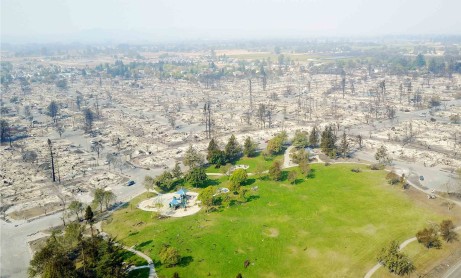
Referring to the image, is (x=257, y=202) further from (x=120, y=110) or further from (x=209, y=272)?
(x=120, y=110)

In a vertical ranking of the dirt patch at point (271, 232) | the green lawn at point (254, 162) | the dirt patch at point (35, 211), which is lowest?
the dirt patch at point (271, 232)

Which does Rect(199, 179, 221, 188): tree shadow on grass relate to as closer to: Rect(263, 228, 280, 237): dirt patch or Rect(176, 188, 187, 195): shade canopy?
Rect(176, 188, 187, 195): shade canopy

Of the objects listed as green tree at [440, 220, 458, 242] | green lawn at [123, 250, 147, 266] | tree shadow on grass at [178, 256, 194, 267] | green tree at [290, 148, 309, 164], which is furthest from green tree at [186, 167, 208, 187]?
green tree at [440, 220, 458, 242]

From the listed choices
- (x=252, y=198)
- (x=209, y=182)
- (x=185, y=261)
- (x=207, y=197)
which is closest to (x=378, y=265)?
(x=185, y=261)

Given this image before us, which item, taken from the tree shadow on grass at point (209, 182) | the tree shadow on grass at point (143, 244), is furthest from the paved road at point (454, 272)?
the tree shadow on grass at point (209, 182)

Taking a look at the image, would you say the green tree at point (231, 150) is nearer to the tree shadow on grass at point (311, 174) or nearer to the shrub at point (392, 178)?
the tree shadow on grass at point (311, 174)

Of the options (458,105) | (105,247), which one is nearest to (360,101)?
(458,105)

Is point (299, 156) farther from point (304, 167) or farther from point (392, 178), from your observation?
point (392, 178)
